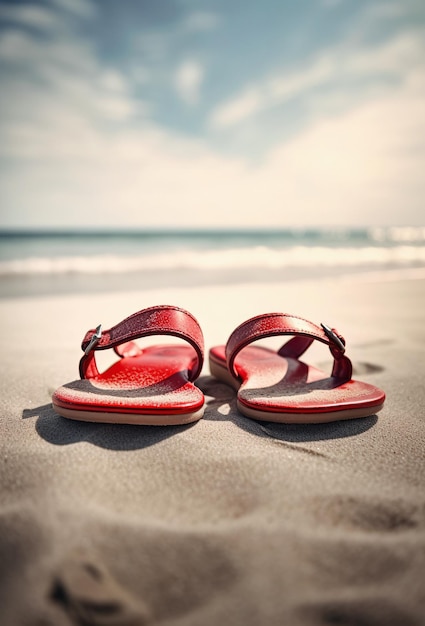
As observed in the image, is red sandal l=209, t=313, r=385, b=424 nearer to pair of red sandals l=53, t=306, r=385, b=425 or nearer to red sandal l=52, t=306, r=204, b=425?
pair of red sandals l=53, t=306, r=385, b=425

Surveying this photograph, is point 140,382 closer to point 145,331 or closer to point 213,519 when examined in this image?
point 145,331

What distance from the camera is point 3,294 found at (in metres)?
4.18

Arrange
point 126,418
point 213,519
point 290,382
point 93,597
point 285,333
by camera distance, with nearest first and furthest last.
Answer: point 93,597 → point 213,519 → point 126,418 → point 285,333 → point 290,382

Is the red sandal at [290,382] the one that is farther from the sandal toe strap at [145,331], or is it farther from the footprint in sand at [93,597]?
the footprint in sand at [93,597]

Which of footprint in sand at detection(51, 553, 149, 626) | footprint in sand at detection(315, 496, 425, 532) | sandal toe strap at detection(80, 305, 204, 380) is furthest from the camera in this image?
sandal toe strap at detection(80, 305, 204, 380)

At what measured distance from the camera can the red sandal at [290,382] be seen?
125 cm

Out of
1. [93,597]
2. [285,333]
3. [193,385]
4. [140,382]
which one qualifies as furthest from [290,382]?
[93,597]

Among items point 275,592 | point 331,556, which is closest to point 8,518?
point 275,592

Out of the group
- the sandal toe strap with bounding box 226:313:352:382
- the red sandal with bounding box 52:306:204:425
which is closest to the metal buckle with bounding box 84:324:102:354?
the red sandal with bounding box 52:306:204:425

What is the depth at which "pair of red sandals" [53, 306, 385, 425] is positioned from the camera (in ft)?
3.95

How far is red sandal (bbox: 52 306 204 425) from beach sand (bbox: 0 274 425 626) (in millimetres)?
68

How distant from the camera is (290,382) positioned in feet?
4.83

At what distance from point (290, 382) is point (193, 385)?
375mm

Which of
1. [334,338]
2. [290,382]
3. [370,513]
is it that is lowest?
[370,513]
